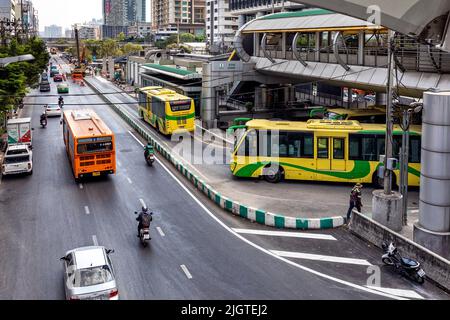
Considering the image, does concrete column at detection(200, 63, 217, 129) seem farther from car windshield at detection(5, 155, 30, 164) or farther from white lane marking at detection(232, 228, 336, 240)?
white lane marking at detection(232, 228, 336, 240)

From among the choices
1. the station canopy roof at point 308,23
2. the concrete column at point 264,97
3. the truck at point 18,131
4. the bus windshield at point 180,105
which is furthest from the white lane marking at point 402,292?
the concrete column at point 264,97

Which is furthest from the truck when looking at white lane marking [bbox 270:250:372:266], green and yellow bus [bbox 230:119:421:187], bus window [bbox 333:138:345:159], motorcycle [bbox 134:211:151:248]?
white lane marking [bbox 270:250:372:266]

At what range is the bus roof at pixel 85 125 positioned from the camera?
90.6ft

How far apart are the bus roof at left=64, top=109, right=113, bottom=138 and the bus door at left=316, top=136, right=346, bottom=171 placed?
11136 millimetres

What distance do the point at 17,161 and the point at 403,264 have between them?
22.3 m

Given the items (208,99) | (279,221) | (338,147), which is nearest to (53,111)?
(208,99)

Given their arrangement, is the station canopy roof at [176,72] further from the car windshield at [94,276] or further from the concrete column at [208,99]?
the car windshield at [94,276]

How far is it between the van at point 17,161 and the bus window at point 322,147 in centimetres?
1634

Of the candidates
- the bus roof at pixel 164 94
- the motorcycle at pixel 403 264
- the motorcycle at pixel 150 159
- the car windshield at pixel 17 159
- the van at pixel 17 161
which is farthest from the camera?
the bus roof at pixel 164 94

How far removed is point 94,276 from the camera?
14.0 meters

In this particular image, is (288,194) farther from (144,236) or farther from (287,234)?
(144,236)

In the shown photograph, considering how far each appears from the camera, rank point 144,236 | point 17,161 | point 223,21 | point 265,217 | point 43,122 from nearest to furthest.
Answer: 1. point 144,236
2. point 265,217
3. point 17,161
4. point 43,122
5. point 223,21

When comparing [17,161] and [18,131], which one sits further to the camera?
[18,131]
